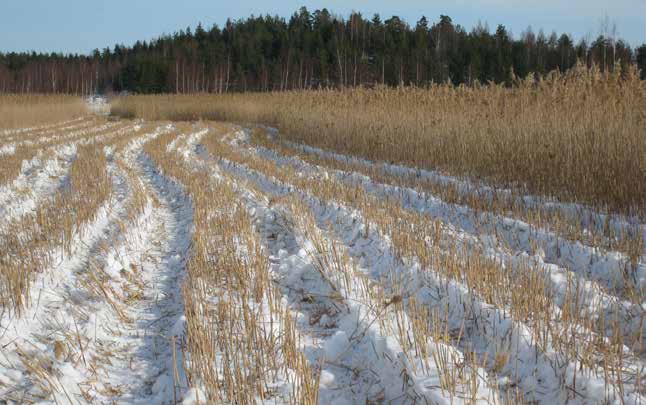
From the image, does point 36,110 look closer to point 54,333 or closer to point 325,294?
point 54,333

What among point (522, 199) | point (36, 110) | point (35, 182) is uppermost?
point (36, 110)

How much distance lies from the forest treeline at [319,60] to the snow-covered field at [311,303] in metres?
Result: 26.4

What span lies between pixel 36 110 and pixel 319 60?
25.7 metres

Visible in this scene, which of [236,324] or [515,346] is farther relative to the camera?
[236,324]

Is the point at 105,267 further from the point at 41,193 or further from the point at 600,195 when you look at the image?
the point at 600,195

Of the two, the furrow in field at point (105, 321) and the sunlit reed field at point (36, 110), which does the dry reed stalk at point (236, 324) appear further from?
the sunlit reed field at point (36, 110)

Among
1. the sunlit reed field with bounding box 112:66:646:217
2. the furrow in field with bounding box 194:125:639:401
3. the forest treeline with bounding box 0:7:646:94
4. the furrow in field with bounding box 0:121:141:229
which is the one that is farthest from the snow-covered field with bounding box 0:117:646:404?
the forest treeline with bounding box 0:7:646:94

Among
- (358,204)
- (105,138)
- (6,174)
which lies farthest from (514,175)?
(105,138)

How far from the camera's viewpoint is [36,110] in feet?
71.3

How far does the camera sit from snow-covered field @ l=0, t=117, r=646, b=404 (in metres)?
2.31

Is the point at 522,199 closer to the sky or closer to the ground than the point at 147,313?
closer to the sky

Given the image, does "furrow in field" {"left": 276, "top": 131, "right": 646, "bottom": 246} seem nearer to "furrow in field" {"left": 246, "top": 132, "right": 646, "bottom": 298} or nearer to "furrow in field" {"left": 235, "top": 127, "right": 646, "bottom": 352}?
"furrow in field" {"left": 246, "top": 132, "right": 646, "bottom": 298}

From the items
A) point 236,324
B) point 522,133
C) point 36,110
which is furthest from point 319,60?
point 236,324

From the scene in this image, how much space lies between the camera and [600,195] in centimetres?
562
